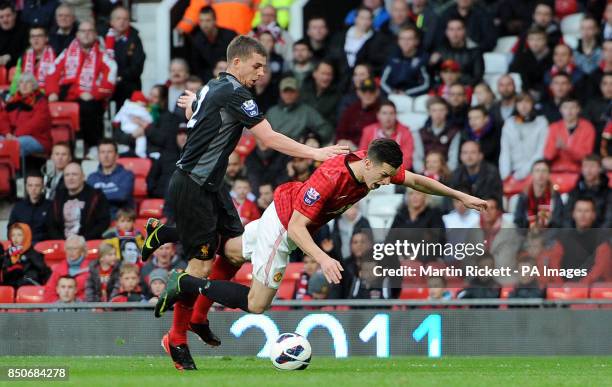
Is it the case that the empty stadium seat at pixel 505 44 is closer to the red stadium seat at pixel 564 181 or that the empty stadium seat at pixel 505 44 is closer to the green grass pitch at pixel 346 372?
the red stadium seat at pixel 564 181

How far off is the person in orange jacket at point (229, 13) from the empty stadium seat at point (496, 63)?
11.3 feet

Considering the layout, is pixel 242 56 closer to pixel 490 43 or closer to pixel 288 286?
pixel 288 286

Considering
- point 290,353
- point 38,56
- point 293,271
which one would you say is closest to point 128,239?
point 293,271

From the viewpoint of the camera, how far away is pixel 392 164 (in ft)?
31.8

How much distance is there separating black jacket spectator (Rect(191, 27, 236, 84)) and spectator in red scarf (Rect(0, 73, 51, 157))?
7.14 feet

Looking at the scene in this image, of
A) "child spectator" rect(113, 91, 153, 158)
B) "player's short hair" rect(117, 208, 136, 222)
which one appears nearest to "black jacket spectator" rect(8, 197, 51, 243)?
"player's short hair" rect(117, 208, 136, 222)

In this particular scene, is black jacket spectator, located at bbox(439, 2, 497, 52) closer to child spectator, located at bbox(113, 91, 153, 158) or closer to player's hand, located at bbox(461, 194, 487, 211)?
child spectator, located at bbox(113, 91, 153, 158)

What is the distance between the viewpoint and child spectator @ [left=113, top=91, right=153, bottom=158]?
60.1 feet

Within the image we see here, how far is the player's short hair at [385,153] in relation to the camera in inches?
381

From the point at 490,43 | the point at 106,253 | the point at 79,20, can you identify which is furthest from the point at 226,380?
the point at 79,20

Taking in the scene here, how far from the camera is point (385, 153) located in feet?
31.8

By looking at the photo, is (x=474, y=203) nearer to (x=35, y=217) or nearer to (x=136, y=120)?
(x=35, y=217)

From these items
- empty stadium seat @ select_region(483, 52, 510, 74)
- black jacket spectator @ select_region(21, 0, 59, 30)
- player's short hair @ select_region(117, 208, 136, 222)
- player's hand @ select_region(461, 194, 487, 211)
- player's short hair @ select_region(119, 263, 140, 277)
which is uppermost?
black jacket spectator @ select_region(21, 0, 59, 30)

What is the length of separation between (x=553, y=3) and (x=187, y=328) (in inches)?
391
